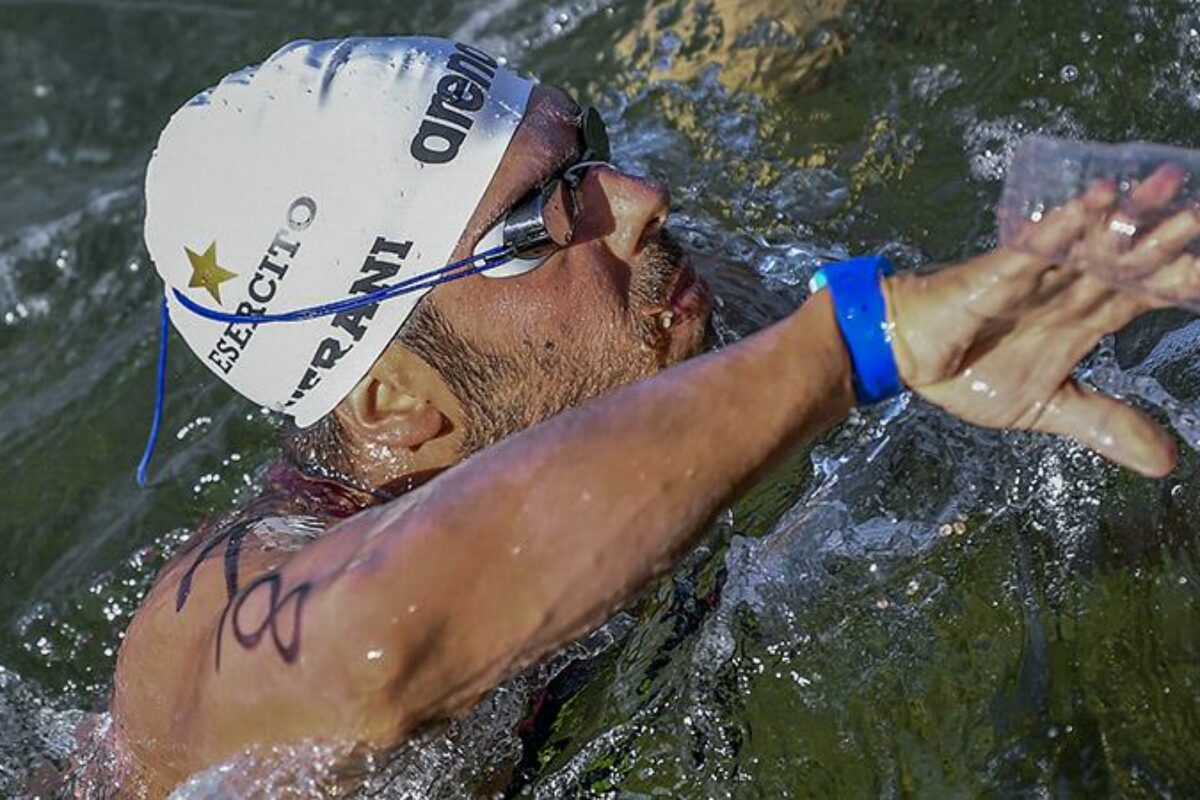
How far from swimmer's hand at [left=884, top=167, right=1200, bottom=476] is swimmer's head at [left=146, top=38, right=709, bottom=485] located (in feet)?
3.28

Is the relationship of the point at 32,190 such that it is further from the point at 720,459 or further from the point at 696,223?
the point at 720,459

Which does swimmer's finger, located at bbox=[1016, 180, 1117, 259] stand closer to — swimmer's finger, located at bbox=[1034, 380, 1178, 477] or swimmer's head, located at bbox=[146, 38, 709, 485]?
swimmer's finger, located at bbox=[1034, 380, 1178, 477]

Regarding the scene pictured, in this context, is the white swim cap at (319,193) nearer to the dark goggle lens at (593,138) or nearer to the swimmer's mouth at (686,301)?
the dark goggle lens at (593,138)

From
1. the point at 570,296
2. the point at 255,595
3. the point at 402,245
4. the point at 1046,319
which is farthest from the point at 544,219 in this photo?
the point at 1046,319

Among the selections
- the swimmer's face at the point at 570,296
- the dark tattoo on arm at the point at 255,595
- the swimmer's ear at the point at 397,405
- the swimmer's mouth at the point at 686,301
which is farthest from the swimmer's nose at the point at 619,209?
the dark tattoo on arm at the point at 255,595

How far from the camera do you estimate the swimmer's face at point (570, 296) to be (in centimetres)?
308

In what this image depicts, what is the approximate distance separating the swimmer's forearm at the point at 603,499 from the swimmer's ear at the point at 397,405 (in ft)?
3.13

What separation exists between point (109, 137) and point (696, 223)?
2441 millimetres

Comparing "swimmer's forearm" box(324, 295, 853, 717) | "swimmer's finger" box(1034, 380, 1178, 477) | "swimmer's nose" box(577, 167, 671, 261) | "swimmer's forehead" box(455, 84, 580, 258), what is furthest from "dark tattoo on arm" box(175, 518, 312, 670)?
"swimmer's finger" box(1034, 380, 1178, 477)

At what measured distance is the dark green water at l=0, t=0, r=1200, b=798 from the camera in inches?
120

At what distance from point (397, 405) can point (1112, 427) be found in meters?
1.37

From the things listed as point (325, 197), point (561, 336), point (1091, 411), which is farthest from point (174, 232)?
point (1091, 411)

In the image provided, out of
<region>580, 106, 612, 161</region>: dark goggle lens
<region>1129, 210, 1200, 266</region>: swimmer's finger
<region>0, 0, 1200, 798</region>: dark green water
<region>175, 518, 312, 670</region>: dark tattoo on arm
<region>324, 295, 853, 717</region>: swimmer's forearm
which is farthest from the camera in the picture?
<region>580, 106, 612, 161</region>: dark goggle lens

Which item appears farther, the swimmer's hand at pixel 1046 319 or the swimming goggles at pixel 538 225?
the swimming goggles at pixel 538 225
